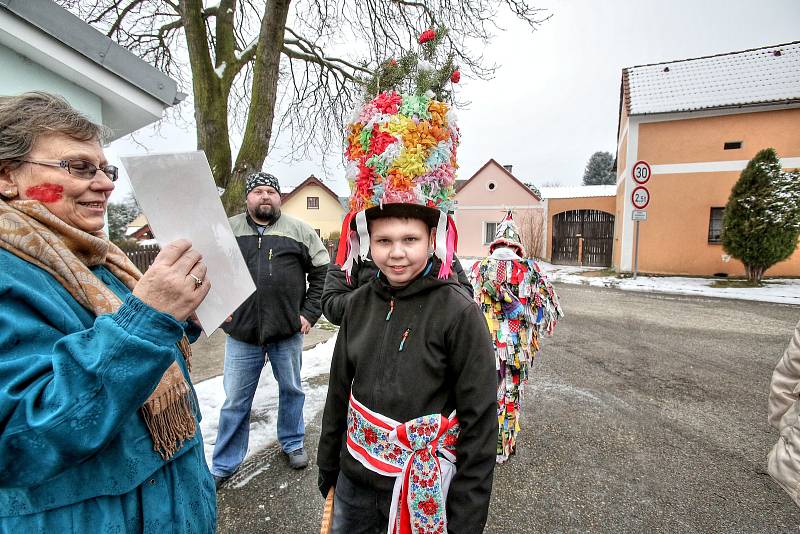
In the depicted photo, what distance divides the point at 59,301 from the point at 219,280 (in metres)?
0.38

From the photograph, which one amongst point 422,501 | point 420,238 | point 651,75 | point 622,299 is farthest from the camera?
point 651,75

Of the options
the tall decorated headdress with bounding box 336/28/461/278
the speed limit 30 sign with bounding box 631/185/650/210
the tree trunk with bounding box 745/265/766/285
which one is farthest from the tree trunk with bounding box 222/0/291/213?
the tree trunk with bounding box 745/265/766/285

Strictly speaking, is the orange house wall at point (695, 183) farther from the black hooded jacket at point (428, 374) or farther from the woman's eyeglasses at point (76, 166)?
the woman's eyeglasses at point (76, 166)

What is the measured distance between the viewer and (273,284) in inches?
112

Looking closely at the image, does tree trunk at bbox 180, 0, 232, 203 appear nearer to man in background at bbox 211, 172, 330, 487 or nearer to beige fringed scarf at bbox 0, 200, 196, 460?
man in background at bbox 211, 172, 330, 487

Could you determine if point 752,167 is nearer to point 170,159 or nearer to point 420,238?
point 420,238

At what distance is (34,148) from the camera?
1.08 meters

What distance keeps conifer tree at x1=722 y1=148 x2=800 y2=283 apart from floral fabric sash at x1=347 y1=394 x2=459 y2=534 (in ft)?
44.0

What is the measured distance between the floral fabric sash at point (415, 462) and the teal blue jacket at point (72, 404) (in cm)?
76

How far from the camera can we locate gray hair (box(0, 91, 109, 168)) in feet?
3.43

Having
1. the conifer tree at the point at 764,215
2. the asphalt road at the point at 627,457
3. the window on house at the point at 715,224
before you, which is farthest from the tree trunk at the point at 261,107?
the window on house at the point at 715,224

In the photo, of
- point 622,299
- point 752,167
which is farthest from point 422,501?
point 752,167

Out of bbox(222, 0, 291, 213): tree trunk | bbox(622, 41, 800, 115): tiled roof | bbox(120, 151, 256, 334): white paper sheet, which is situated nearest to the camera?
bbox(120, 151, 256, 334): white paper sheet

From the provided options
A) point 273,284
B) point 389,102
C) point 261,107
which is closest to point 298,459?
point 273,284
